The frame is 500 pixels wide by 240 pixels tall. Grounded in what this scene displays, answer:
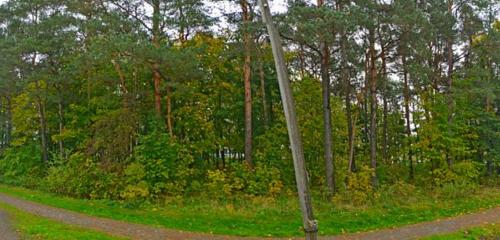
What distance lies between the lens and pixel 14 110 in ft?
89.7

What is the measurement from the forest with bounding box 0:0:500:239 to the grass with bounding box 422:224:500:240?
177cm

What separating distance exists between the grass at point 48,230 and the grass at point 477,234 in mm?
8397

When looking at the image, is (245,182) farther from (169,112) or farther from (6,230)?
(6,230)

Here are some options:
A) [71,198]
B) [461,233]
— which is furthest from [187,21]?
[461,233]

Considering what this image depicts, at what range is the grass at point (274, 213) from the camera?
1201cm

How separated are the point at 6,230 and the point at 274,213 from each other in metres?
7.59

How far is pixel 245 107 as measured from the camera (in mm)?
19250

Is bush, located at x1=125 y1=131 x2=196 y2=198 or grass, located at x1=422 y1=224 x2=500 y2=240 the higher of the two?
bush, located at x1=125 y1=131 x2=196 y2=198

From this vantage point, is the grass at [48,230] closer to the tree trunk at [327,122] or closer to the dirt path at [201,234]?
the dirt path at [201,234]

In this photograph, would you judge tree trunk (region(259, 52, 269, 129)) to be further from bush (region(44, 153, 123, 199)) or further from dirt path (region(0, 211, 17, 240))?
dirt path (region(0, 211, 17, 240))

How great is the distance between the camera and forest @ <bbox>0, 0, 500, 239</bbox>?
14617 mm

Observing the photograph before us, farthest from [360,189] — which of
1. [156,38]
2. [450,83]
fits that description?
[156,38]

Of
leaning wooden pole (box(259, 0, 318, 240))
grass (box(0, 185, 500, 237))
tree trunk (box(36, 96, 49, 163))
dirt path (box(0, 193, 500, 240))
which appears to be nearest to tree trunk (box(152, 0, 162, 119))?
grass (box(0, 185, 500, 237))

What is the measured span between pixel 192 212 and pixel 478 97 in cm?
1497
